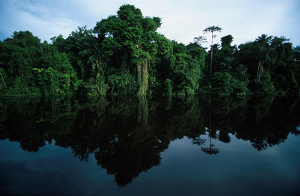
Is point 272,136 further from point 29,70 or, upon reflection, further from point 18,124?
point 29,70

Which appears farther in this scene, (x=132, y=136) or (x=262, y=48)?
(x=262, y=48)

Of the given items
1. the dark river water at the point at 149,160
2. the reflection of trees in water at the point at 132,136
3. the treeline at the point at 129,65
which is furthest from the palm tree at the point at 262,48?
the dark river water at the point at 149,160

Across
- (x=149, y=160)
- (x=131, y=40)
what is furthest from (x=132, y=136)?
(x=131, y=40)

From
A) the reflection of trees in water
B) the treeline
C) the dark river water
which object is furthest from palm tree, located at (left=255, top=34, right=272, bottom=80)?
the dark river water

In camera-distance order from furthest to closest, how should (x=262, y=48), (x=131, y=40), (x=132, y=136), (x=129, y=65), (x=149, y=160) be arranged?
(x=262, y=48) → (x=129, y=65) → (x=131, y=40) → (x=132, y=136) → (x=149, y=160)

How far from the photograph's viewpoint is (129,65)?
22.6 m

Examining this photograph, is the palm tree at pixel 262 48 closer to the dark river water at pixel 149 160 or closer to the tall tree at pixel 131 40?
the tall tree at pixel 131 40

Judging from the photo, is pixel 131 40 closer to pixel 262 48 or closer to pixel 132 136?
pixel 132 136

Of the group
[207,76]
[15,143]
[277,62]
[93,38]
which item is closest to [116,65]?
[93,38]

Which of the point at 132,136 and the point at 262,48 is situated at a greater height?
the point at 262,48

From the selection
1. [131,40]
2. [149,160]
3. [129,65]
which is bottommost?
[149,160]

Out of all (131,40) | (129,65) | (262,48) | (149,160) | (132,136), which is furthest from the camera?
(262,48)

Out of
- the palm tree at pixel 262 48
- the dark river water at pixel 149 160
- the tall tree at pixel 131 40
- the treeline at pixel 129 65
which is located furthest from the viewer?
the palm tree at pixel 262 48

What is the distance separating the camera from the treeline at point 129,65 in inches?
799
